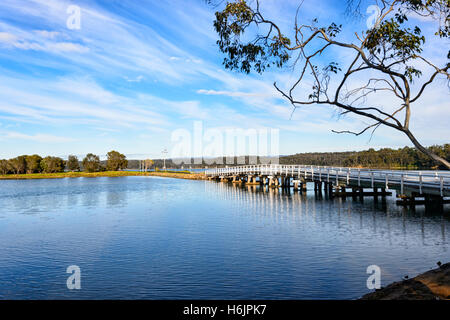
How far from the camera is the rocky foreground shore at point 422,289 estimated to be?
9820mm

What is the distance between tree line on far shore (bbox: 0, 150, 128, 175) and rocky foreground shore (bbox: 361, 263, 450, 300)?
161 m

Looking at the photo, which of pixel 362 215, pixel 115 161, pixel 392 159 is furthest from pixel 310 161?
pixel 362 215

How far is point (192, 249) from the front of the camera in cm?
1938

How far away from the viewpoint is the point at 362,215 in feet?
96.7

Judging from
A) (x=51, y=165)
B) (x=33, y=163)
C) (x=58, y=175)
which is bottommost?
(x=58, y=175)

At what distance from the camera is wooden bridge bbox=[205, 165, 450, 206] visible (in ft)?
96.9

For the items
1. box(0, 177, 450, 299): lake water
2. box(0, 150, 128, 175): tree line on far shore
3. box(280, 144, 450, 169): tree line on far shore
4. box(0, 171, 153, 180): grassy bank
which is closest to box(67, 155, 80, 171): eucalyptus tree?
box(0, 150, 128, 175): tree line on far shore

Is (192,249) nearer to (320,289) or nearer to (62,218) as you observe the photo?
(320,289)

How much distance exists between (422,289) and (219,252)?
393 inches

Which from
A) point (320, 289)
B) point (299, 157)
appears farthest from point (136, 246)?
point (299, 157)

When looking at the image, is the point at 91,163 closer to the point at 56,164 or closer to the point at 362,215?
the point at 56,164

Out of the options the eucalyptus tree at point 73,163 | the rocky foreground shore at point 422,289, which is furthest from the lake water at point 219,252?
the eucalyptus tree at point 73,163

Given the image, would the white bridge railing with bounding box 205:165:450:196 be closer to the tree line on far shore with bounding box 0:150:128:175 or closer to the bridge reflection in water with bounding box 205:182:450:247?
the bridge reflection in water with bounding box 205:182:450:247
